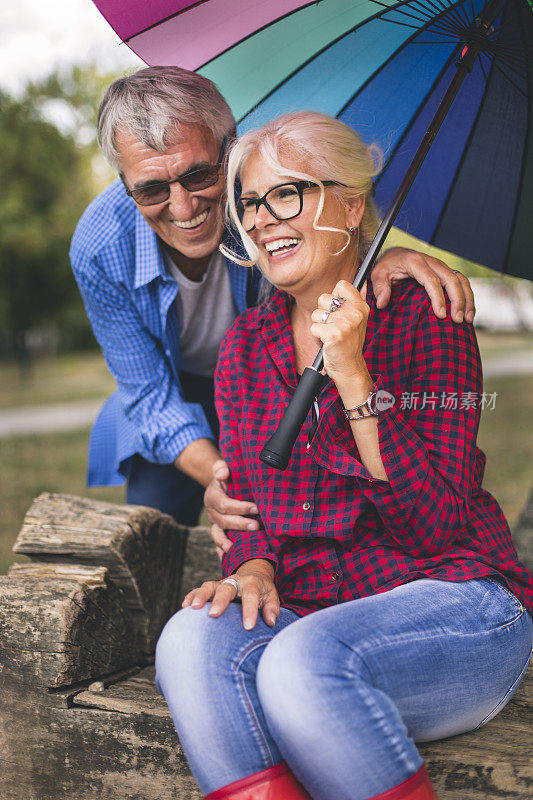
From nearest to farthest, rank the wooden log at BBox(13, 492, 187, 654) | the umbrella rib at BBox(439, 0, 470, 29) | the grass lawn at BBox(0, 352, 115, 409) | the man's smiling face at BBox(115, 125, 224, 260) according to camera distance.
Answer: the umbrella rib at BBox(439, 0, 470, 29), the man's smiling face at BBox(115, 125, 224, 260), the wooden log at BBox(13, 492, 187, 654), the grass lawn at BBox(0, 352, 115, 409)

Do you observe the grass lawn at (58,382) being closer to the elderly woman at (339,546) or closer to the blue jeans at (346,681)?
the elderly woman at (339,546)

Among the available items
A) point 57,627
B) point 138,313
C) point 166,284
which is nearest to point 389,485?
point 57,627

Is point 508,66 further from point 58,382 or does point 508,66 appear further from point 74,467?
point 58,382

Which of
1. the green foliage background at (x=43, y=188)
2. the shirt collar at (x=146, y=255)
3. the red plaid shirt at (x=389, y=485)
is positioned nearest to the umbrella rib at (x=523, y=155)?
the red plaid shirt at (x=389, y=485)

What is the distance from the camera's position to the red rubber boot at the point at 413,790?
4.98ft

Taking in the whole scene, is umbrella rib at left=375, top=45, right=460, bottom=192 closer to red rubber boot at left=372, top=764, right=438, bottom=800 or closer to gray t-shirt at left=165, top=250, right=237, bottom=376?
gray t-shirt at left=165, top=250, right=237, bottom=376

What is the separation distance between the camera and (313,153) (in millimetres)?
2068

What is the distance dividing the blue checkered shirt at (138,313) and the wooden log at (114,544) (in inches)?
12.9

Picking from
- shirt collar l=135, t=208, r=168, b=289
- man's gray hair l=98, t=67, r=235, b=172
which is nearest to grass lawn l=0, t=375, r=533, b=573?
shirt collar l=135, t=208, r=168, b=289

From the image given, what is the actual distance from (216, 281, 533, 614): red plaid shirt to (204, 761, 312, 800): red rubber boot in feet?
1.49

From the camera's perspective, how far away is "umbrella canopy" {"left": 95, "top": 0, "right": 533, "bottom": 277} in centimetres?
228

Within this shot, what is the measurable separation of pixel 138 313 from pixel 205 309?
25cm

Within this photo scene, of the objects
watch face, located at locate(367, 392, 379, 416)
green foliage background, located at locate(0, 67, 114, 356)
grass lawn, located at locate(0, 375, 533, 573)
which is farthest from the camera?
green foliage background, located at locate(0, 67, 114, 356)

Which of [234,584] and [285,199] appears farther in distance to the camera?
[285,199]
